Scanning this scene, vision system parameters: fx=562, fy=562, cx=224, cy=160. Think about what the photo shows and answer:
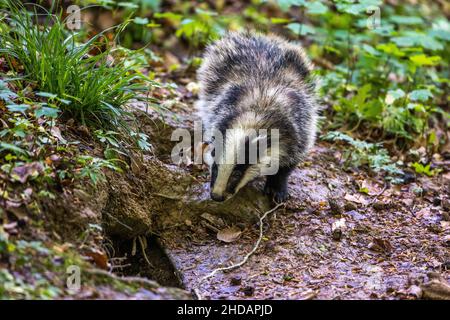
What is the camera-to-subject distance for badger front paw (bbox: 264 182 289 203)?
5.59m

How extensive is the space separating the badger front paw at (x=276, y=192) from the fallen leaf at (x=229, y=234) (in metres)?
0.58

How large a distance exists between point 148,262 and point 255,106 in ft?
5.69

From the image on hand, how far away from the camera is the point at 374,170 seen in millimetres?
6484

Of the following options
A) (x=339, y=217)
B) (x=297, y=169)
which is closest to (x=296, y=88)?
(x=297, y=169)

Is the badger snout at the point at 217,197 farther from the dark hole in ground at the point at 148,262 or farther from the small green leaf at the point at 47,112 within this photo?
the small green leaf at the point at 47,112

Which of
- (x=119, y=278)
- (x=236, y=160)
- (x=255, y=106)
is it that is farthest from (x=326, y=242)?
(x=119, y=278)

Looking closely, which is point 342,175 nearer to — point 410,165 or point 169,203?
point 410,165

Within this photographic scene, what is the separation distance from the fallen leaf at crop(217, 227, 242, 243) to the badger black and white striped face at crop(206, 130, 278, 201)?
390mm

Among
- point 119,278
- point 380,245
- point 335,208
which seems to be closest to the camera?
point 119,278

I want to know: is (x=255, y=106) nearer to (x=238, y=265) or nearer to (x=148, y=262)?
(x=238, y=265)

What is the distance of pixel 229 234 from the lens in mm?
5199

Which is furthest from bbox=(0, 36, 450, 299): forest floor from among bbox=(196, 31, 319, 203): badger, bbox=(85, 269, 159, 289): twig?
bbox=(196, 31, 319, 203): badger

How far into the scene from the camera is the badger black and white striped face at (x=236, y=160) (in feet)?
15.8

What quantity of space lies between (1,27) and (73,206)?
1982mm
